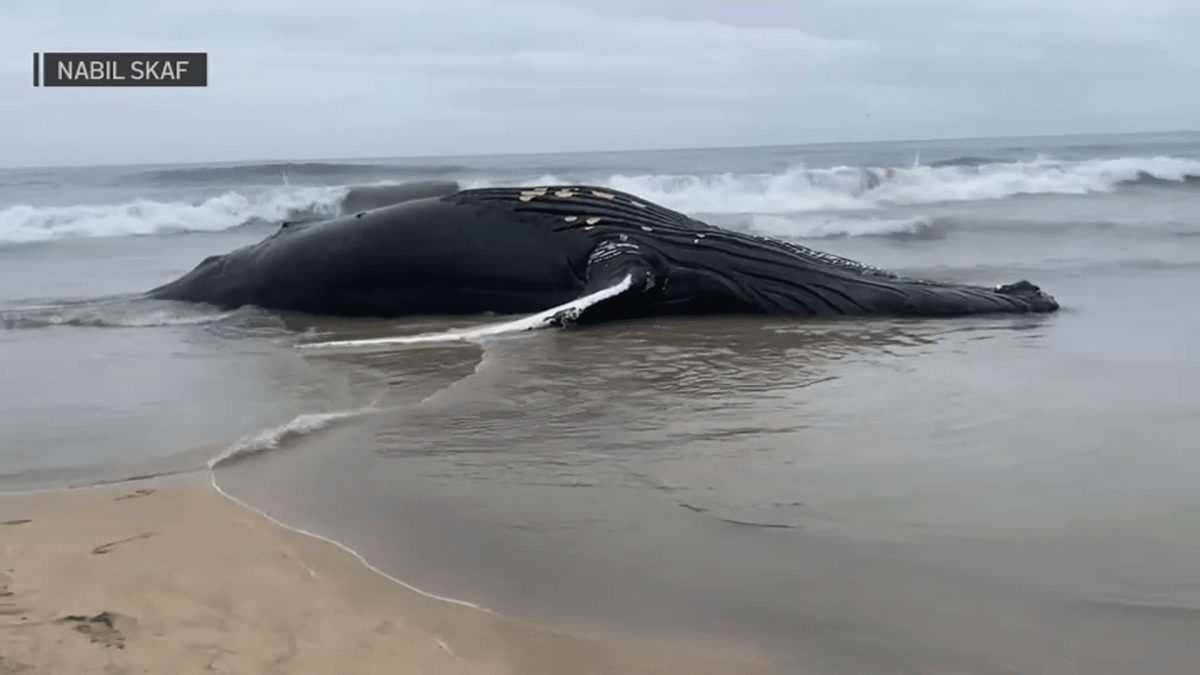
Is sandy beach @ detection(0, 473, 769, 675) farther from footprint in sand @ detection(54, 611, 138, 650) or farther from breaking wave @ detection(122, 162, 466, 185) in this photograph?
breaking wave @ detection(122, 162, 466, 185)

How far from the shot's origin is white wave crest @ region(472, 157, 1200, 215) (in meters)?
28.1

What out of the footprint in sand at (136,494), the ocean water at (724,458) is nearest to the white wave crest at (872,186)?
the ocean water at (724,458)

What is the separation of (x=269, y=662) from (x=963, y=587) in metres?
1.73

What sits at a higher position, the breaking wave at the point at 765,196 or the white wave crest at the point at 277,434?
the breaking wave at the point at 765,196

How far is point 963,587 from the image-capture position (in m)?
2.74

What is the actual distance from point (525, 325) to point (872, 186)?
84.4ft

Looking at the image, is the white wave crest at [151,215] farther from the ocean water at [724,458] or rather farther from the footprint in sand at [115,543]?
the footprint in sand at [115,543]

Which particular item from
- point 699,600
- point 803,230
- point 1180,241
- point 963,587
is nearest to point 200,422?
point 699,600

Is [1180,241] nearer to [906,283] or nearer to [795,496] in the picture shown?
[906,283]

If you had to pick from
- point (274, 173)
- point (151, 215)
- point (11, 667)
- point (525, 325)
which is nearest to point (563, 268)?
point (525, 325)

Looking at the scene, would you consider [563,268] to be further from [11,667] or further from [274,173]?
[274,173]

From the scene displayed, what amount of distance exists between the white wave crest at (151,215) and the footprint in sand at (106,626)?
63.8 feet

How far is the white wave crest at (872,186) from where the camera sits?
28.1 meters

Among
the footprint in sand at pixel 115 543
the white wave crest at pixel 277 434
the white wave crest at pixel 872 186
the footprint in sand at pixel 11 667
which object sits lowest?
the footprint in sand at pixel 11 667
